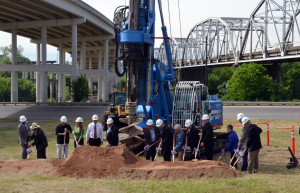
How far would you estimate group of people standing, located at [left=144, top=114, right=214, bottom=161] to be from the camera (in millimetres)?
13281

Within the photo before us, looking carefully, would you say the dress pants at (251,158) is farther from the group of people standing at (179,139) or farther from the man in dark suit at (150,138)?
the man in dark suit at (150,138)

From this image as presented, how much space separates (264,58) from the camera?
60.7m

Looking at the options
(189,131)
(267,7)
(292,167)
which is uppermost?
(267,7)

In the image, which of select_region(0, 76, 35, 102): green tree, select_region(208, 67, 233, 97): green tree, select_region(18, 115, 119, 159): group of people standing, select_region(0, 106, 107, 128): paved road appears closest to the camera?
select_region(18, 115, 119, 159): group of people standing

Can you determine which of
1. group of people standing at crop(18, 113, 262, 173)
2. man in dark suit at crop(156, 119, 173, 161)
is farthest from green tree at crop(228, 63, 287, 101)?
man in dark suit at crop(156, 119, 173, 161)

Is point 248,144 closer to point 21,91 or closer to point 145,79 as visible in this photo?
point 145,79

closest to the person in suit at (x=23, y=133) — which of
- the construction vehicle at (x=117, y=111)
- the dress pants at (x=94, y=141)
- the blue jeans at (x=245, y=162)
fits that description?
the dress pants at (x=94, y=141)

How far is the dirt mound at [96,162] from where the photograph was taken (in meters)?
11.9

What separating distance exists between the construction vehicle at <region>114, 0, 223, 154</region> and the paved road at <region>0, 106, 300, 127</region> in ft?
71.6

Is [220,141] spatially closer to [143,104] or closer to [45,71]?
[143,104]

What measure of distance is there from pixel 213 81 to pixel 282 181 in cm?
8510

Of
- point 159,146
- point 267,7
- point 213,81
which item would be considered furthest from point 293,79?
point 159,146

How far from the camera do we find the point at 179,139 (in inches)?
527

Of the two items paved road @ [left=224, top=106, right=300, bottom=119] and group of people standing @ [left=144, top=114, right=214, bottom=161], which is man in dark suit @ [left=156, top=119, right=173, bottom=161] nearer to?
group of people standing @ [left=144, top=114, right=214, bottom=161]
